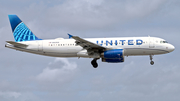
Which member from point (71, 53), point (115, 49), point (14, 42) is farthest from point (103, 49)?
point (14, 42)

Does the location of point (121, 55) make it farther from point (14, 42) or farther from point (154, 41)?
point (14, 42)

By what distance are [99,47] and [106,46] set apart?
1787 mm

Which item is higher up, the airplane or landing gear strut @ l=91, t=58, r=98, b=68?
the airplane

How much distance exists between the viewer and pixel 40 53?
190 ft

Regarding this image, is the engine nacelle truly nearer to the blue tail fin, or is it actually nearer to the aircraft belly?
the aircraft belly

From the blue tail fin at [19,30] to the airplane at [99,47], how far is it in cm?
118

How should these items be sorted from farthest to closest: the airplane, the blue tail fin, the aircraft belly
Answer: the blue tail fin → the aircraft belly → the airplane

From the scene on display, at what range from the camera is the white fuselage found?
55281 mm

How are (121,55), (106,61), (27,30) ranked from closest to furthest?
(121,55), (106,61), (27,30)

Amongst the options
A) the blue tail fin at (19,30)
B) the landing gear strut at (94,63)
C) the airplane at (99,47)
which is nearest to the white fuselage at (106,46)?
the airplane at (99,47)

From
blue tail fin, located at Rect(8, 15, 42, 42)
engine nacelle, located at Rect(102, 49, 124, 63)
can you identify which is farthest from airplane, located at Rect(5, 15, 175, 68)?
blue tail fin, located at Rect(8, 15, 42, 42)

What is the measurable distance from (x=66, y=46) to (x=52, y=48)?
8.12 ft

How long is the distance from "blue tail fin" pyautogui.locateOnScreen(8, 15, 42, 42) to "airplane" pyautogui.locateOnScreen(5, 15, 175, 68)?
1.18 m

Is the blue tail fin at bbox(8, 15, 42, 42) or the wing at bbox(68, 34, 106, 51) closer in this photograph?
the wing at bbox(68, 34, 106, 51)
